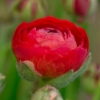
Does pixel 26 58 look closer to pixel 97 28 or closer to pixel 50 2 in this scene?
pixel 50 2

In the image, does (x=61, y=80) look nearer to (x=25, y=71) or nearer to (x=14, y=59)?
(x=25, y=71)

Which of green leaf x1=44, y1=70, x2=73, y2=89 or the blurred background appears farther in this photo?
the blurred background

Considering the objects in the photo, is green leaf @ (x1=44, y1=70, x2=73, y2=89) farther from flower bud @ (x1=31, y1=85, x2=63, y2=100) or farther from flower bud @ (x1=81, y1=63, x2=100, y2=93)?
flower bud @ (x1=81, y1=63, x2=100, y2=93)

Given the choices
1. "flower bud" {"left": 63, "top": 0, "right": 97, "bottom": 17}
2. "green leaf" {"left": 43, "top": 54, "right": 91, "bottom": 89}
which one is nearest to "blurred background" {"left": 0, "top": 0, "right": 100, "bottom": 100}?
"flower bud" {"left": 63, "top": 0, "right": 97, "bottom": 17}

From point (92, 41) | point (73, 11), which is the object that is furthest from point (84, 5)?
point (92, 41)

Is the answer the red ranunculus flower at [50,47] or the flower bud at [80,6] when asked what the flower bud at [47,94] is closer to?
the red ranunculus flower at [50,47]

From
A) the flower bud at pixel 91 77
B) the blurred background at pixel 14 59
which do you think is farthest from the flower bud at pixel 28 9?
the flower bud at pixel 91 77
